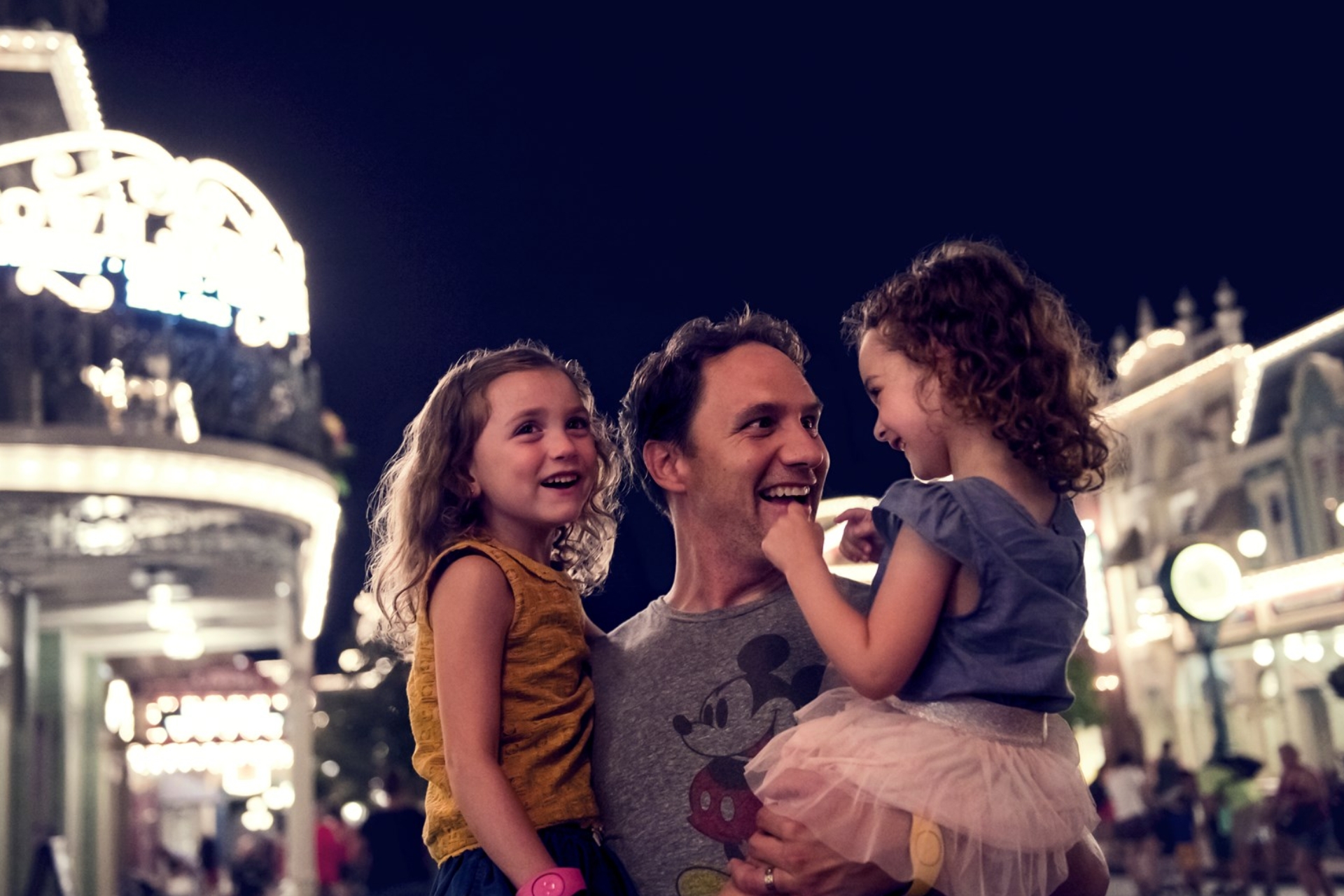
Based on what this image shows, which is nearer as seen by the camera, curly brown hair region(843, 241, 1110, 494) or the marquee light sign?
curly brown hair region(843, 241, 1110, 494)

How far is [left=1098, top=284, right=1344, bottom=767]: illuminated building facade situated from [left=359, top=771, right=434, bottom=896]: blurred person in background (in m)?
17.5

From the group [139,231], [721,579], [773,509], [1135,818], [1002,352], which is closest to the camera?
A: [1002,352]

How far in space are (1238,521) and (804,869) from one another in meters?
31.5

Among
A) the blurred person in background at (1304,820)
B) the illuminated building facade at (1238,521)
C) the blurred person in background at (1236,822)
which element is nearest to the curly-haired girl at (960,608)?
the blurred person in background at (1304,820)

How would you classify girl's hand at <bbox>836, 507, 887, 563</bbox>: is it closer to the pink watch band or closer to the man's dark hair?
the man's dark hair

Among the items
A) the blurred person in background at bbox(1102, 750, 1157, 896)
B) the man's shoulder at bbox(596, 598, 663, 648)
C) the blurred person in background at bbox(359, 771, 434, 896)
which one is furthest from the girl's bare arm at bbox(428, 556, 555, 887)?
the blurred person in background at bbox(1102, 750, 1157, 896)

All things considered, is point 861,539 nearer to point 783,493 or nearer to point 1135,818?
point 783,493

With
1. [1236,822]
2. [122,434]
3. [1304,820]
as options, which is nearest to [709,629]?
[122,434]

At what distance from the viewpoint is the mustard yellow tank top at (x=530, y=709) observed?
8.27 feet

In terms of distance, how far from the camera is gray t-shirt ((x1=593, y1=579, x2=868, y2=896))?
2469 mm

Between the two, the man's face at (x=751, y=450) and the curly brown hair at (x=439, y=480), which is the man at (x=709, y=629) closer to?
the man's face at (x=751, y=450)

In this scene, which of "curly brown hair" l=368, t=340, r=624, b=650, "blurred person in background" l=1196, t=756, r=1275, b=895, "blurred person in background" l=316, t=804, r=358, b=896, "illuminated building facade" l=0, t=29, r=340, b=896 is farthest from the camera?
"blurred person in background" l=316, t=804, r=358, b=896

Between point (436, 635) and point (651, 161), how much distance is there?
10118 mm

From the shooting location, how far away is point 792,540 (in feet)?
7.73
